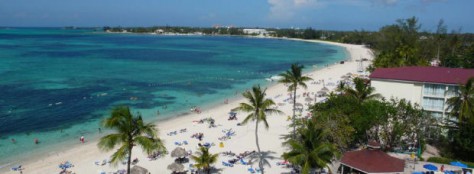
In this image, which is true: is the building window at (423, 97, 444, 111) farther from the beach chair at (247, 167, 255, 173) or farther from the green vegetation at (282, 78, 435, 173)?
the beach chair at (247, 167, 255, 173)

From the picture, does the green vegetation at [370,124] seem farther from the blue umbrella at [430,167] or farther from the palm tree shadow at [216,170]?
the palm tree shadow at [216,170]

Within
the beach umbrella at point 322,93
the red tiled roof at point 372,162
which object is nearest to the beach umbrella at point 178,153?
the red tiled roof at point 372,162

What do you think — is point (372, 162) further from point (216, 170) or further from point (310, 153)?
point (216, 170)

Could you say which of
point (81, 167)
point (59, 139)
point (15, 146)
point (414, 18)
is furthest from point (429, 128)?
point (414, 18)

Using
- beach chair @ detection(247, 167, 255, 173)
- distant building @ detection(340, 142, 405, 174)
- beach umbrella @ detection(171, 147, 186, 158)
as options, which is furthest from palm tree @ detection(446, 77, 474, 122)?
beach umbrella @ detection(171, 147, 186, 158)

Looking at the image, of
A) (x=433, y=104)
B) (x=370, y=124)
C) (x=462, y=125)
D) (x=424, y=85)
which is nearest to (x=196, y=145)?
(x=370, y=124)

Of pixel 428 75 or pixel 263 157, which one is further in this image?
pixel 428 75
